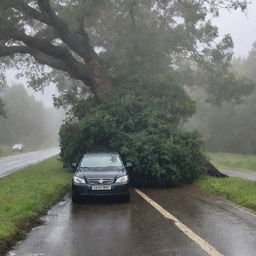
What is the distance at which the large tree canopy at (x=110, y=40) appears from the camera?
22891 mm

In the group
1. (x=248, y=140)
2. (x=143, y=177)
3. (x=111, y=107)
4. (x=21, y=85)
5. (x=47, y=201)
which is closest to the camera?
(x=47, y=201)

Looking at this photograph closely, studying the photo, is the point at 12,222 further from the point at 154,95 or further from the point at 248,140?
the point at 248,140

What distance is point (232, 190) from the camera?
49.8ft

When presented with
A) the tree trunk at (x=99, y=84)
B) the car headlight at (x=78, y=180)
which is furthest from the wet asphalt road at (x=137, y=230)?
the tree trunk at (x=99, y=84)

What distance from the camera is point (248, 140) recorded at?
6144 centimetres

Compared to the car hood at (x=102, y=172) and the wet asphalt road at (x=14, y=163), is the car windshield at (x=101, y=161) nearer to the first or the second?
the car hood at (x=102, y=172)

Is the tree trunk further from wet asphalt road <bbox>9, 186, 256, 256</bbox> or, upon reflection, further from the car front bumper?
the car front bumper

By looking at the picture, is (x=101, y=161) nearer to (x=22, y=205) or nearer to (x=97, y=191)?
(x=97, y=191)

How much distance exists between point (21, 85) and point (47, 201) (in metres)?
97.2

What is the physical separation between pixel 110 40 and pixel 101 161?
62.0ft

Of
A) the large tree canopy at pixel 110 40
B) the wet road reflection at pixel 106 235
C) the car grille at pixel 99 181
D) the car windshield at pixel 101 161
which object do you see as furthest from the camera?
the large tree canopy at pixel 110 40

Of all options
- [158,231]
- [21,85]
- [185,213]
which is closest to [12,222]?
[158,231]

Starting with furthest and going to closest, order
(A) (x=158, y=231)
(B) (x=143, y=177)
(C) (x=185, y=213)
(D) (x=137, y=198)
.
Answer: (B) (x=143, y=177)
(D) (x=137, y=198)
(C) (x=185, y=213)
(A) (x=158, y=231)

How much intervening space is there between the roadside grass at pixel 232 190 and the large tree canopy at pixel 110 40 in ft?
26.0
